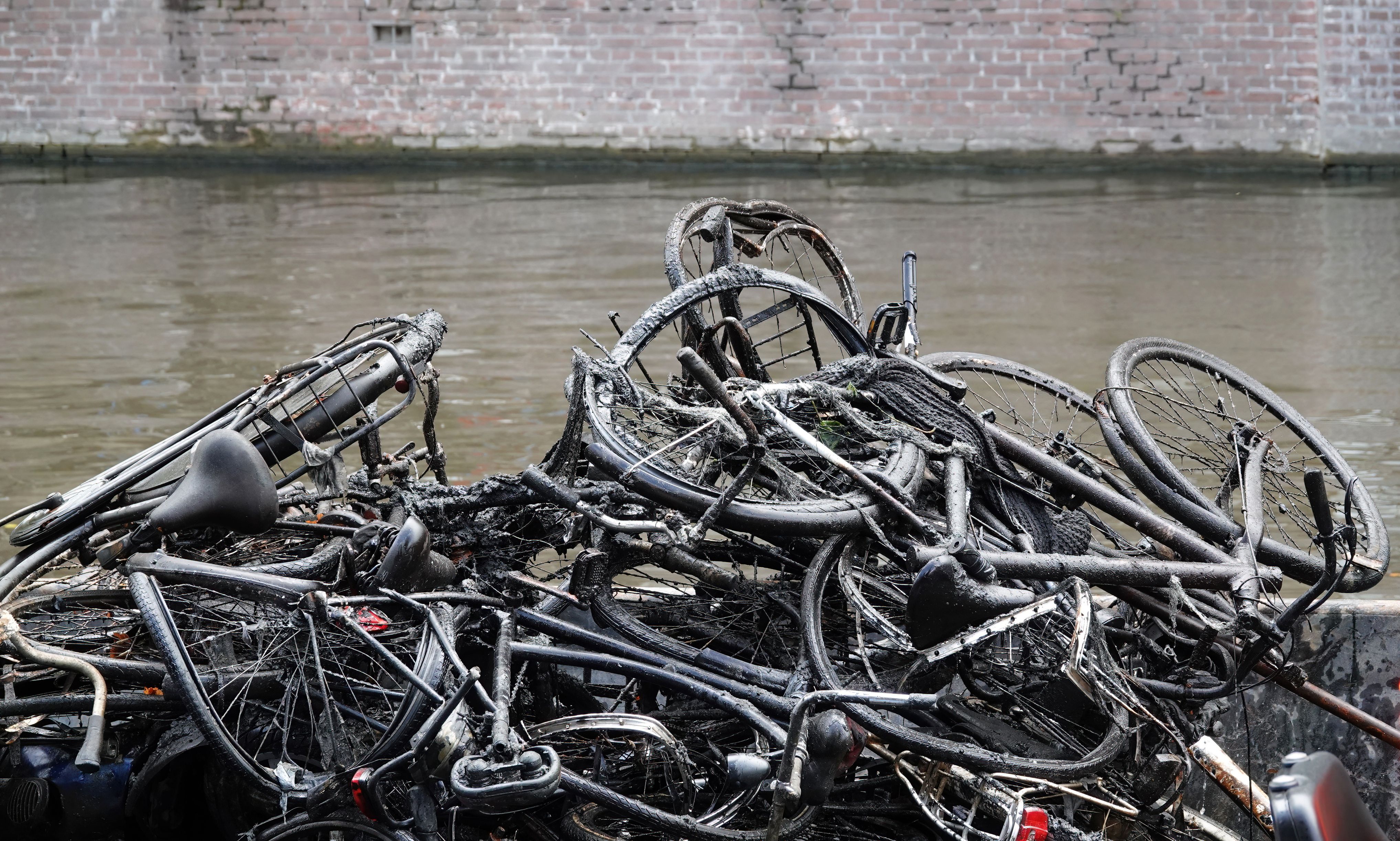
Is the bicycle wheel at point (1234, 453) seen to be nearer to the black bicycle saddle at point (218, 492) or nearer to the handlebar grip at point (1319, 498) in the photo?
the handlebar grip at point (1319, 498)

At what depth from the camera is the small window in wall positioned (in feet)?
62.3

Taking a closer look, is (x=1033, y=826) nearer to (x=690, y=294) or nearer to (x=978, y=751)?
(x=978, y=751)

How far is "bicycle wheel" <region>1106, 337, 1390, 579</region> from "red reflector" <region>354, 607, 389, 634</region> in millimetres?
2411

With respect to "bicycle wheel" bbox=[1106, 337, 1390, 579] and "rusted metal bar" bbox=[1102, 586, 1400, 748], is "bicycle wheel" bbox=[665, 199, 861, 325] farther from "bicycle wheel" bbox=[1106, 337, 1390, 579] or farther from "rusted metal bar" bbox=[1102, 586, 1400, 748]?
"rusted metal bar" bbox=[1102, 586, 1400, 748]

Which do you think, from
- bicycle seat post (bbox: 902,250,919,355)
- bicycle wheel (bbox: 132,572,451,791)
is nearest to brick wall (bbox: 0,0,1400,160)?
bicycle seat post (bbox: 902,250,919,355)

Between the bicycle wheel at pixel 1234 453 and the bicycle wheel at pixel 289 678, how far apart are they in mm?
2329

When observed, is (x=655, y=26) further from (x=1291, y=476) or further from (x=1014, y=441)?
(x=1014, y=441)

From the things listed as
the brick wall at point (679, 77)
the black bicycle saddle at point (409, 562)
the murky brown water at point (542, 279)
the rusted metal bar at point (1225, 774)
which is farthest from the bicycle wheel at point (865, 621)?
the brick wall at point (679, 77)

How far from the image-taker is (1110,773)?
3492 mm

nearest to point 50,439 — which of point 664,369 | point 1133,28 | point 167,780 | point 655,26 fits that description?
point 664,369

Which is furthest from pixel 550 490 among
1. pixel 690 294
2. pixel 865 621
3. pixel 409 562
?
pixel 865 621

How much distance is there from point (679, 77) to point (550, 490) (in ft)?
51.7

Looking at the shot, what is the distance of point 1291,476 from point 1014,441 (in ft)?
8.18

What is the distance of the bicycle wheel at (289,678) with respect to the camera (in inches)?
130
